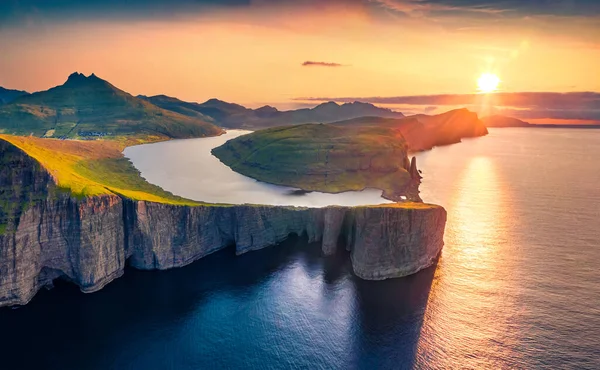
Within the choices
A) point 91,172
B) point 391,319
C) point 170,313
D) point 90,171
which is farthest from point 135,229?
point 391,319

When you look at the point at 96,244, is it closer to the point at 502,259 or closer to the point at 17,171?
the point at 17,171

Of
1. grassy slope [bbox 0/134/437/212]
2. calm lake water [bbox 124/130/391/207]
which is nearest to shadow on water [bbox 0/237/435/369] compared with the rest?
grassy slope [bbox 0/134/437/212]

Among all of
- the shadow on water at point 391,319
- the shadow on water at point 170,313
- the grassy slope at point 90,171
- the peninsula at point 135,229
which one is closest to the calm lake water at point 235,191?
the grassy slope at point 90,171

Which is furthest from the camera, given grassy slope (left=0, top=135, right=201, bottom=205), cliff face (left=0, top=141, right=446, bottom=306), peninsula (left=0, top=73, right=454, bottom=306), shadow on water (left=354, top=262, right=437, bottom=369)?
grassy slope (left=0, top=135, right=201, bottom=205)

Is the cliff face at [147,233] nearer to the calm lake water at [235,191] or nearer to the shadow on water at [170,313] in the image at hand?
the shadow on water at [170,313]

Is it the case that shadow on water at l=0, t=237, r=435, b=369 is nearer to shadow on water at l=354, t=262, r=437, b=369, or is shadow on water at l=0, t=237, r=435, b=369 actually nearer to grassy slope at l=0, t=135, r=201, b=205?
shadow on water at l=354, t=262, r=437, b=369

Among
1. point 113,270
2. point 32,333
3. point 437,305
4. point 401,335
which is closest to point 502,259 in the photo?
point 437,305
